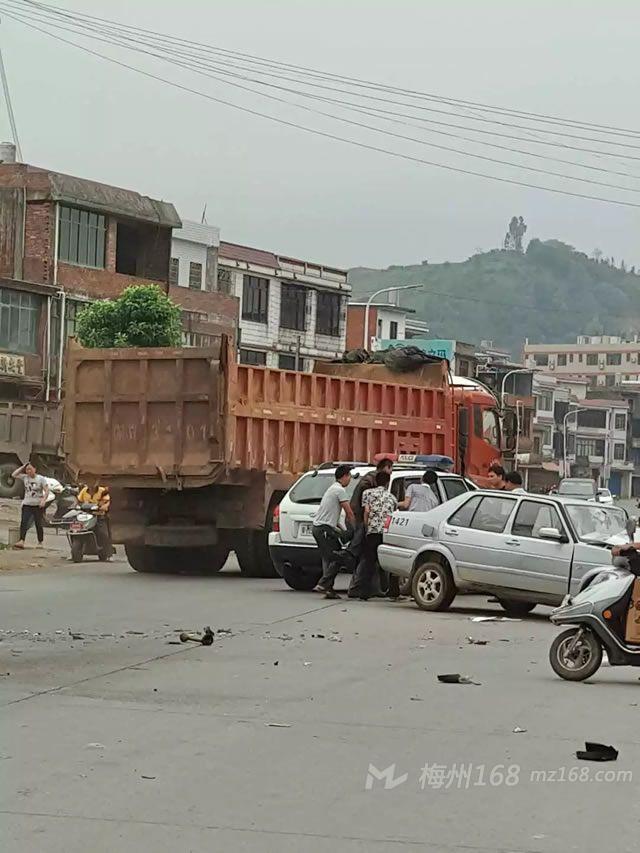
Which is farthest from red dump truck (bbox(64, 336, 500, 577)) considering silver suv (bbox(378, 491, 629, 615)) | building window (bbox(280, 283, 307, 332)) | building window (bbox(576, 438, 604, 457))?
building window (bbox(576, 438, 604, 457))

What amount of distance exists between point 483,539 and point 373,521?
85.2 inches

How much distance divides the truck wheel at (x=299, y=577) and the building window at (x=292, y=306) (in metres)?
48.7

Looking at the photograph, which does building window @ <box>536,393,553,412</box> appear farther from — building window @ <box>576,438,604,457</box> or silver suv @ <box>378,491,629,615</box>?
silver suv @ <box>378,491,629,615</box>

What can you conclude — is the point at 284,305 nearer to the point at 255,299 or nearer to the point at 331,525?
the point at 255,299

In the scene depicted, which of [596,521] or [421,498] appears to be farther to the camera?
[421,498]

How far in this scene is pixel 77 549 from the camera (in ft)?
84.9

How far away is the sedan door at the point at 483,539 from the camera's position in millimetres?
17328

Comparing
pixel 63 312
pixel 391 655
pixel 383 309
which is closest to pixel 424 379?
pixel 391 655

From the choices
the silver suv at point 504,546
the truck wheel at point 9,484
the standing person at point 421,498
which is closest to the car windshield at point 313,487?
the standing person at point 421,498

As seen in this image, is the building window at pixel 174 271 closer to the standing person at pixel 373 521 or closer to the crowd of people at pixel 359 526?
the crowd of people at pixel 359 526

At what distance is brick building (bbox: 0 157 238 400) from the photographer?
50.0 m

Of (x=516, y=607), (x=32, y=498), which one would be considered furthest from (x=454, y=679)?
(x=32, y=498)

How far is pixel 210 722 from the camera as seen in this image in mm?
9398

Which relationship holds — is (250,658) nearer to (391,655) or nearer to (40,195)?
(391,655)
